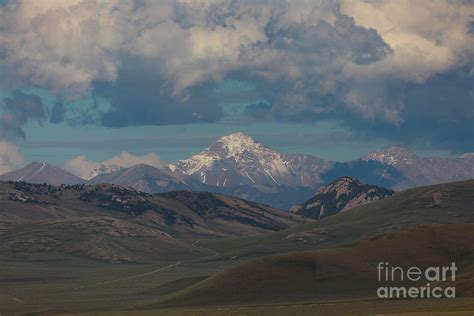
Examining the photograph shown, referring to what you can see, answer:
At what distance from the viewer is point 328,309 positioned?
200 m

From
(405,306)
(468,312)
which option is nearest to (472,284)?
(405,306)

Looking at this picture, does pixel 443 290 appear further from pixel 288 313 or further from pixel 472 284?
pixel 288 313

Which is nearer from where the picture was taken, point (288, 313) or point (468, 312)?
point (468, 312)

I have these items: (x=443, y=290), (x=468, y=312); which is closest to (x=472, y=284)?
(x=443, y=290)

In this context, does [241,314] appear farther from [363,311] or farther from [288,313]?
A: [363,311]

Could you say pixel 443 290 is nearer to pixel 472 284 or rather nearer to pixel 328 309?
pixel 472 284

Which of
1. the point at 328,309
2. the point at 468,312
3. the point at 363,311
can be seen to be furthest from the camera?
the point at 328,309

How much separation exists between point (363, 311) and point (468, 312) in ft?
140

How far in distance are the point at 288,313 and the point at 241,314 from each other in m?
9.81

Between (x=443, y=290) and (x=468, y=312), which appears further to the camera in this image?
(x=443, y=290)

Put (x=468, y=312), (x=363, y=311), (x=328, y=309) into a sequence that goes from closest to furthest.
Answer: (x=468, y=312), (x=363, y=311), (x=328, y=309)

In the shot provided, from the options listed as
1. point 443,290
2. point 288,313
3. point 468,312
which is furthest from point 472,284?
point 468,312

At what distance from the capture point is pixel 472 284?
197 m

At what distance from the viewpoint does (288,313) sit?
198 metres
